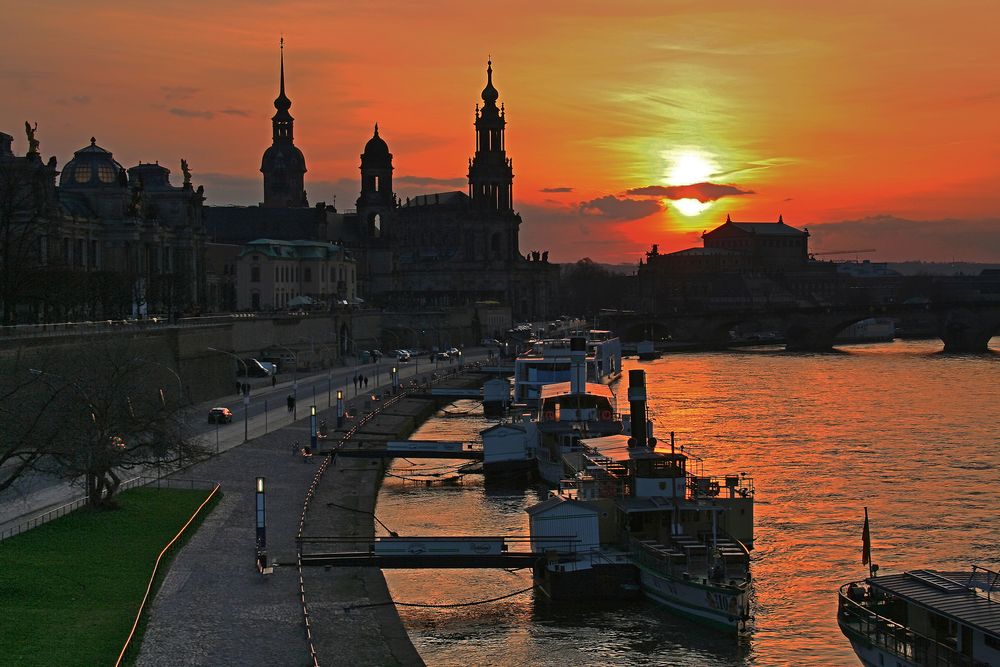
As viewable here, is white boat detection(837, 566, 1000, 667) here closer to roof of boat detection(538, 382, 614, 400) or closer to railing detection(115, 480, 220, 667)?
railing detection(115, 480, 220, 667)

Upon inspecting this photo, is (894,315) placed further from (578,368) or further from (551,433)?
(551,433)

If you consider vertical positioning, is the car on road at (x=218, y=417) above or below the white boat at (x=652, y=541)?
above

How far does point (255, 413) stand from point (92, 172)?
38139 millimetres

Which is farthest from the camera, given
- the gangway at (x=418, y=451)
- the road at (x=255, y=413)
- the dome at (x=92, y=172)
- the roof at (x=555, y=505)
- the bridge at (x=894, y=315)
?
the bridge at (x=894, y=315)

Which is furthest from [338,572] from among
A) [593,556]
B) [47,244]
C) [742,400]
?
[742,400]

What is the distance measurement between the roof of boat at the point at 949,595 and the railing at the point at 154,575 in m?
18.1

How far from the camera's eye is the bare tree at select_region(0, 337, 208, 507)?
4531 centimetres

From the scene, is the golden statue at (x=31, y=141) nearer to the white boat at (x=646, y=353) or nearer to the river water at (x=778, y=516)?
the river water at (x=778, y=516)

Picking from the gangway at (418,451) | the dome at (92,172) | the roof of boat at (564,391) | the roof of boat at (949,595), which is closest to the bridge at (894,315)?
the dome at (92,172)

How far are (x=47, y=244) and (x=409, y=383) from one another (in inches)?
1374

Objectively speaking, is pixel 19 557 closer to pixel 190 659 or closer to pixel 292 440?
pixel 190 659

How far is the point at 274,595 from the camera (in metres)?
38.5

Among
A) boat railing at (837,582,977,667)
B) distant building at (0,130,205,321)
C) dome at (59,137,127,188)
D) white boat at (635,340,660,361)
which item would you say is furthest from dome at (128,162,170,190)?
boat railing at (837,582,977,667)

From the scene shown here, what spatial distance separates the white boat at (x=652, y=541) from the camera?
39.5 meters
